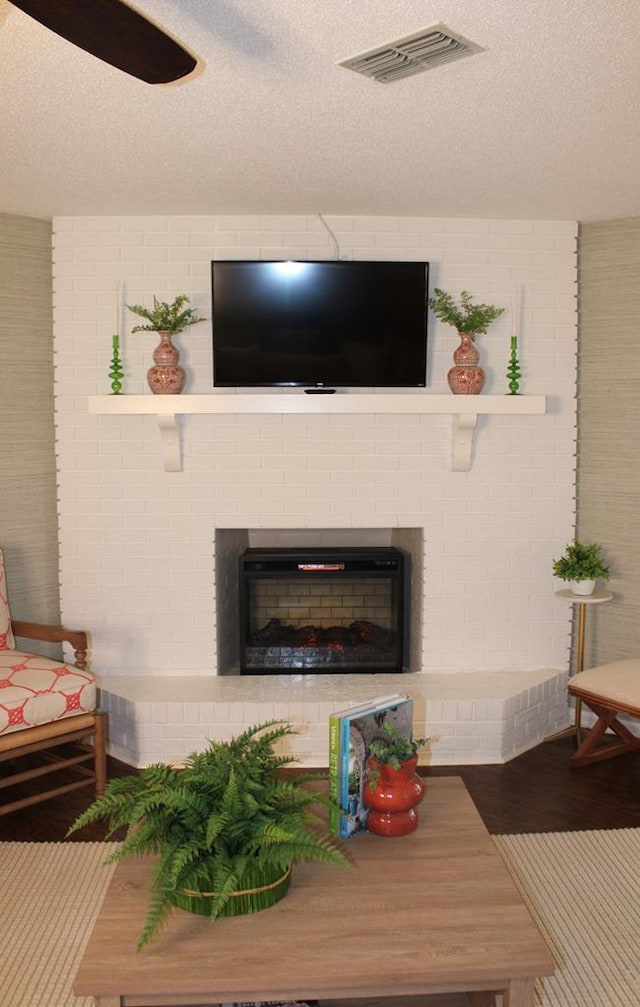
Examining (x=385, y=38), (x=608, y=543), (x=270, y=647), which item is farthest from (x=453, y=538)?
(x=385, y=38)

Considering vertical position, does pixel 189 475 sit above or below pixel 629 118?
below

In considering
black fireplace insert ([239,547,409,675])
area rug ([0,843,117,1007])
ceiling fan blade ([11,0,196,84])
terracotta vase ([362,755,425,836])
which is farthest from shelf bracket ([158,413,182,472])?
ceiling fan blade ([11,0,196,84])

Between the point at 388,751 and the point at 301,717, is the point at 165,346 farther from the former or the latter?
the point at 388,751

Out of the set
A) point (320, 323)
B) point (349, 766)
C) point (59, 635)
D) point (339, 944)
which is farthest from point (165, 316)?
point (339, 944)

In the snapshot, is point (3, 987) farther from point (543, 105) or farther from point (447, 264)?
point (447, 264)

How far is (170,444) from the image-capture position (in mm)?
3943

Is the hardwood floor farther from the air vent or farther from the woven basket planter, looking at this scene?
the air vent

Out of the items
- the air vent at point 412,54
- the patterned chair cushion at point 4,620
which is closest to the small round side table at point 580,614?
the air vent at point 412,54

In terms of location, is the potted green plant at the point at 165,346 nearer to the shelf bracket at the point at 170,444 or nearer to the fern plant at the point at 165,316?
the fern plant at the point at 165,316

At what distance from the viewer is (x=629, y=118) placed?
2.67m

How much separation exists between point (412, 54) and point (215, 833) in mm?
2013

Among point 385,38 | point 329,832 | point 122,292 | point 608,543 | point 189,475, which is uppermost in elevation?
point 385,38

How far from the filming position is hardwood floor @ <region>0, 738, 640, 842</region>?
316cm

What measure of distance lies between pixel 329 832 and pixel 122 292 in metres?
2.72
